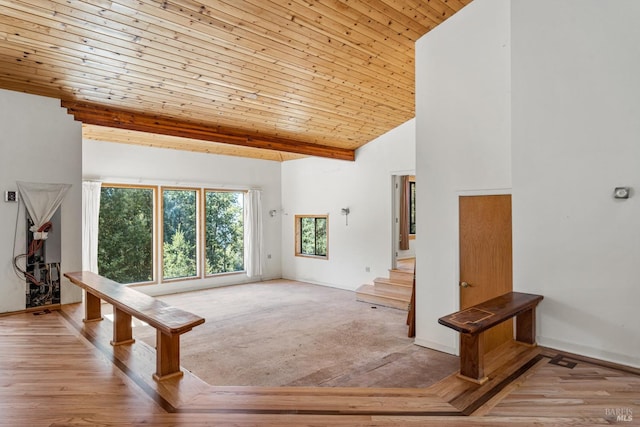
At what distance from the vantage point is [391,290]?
7.08 meters

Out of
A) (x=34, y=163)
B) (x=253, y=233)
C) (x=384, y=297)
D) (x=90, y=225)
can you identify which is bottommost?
(x=384, y=297)

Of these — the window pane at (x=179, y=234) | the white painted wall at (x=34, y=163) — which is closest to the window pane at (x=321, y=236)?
the window pane at (x=179, y=234)

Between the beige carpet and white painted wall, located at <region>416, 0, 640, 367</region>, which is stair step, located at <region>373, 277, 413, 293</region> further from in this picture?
white painted wall, located at <region>416, 0, 640, 367</region>

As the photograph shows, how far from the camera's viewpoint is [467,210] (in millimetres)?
4309

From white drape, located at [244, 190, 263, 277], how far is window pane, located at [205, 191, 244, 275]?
162 mm

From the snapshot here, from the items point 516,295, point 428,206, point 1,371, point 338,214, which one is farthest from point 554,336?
point 338,214

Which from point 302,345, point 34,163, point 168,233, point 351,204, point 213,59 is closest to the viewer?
point 213,59

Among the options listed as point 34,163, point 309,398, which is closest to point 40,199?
point 34,163

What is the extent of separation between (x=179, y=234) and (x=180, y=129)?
272cm

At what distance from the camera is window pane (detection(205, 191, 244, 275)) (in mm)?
8359

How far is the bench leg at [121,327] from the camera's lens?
346 centimetres

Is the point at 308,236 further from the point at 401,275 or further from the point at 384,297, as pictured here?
the point at 384,297

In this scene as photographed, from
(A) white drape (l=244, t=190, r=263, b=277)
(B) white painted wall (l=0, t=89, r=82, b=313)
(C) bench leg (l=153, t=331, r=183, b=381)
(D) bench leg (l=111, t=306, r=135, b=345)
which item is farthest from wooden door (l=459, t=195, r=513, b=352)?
(A) white drape (l=244, t=190, r=263, b=277)

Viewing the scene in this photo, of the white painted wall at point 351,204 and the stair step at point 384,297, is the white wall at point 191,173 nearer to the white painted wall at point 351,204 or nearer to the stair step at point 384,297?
the white painted wall at point 351,204
